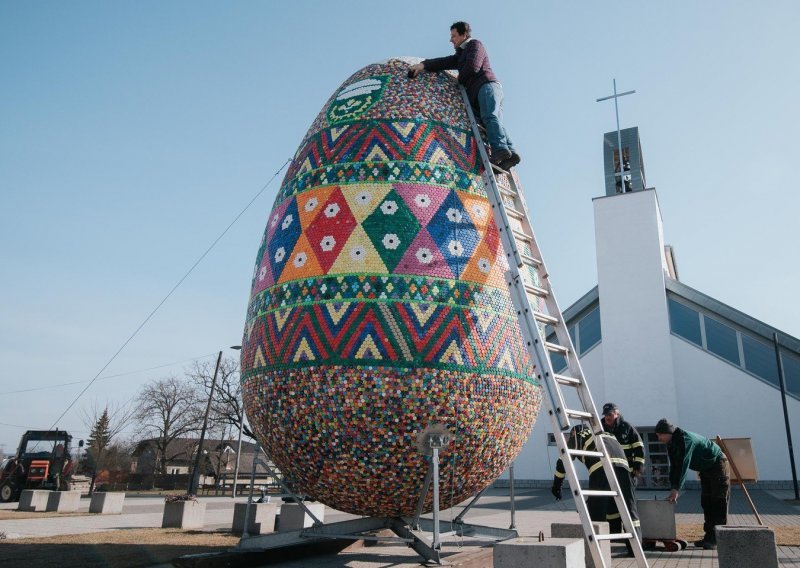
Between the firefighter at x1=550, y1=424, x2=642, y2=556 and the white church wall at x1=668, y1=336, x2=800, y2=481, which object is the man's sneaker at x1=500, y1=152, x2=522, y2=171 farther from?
the white church wall at x1=668, y1=336, x2=800, y2=481

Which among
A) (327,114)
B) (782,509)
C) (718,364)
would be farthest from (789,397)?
(327,114)

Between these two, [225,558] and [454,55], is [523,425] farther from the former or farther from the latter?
[454,55]

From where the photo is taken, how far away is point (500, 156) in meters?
6.50

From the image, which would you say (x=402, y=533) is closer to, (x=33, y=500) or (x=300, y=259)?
(x=300, y=259)

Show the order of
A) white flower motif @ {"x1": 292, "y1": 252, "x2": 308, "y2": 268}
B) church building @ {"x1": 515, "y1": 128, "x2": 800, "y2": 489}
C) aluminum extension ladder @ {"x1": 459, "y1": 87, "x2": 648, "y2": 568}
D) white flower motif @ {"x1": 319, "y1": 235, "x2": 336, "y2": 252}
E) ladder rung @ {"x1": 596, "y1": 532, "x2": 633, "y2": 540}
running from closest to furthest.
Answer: ladder rung @ {"x1": 596, "y1": 532, "x2": 633, "y2": 540} < aluminum extension ladder @ {"x1": 459, "y1": 87, "x2": 648, "y2": 568} < white flower motif @ {"x1": 319, "y1": 235, "x2": 336, "y2": 252} < white flower motif @ {"x1": 292, "y1": 252, "x2": 308, "y2": 268} < church building @ {"x1": 515, "y1": 128, "x2": 800, "y2": 489}

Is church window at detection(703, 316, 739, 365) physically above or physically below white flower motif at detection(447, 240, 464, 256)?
above

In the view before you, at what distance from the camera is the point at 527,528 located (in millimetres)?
11008

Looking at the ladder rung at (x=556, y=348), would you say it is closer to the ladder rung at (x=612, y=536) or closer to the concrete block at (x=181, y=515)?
the ladder rung at (x=612, y=536)

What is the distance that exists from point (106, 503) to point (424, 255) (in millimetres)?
13551

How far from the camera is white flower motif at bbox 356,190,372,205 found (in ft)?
19.9

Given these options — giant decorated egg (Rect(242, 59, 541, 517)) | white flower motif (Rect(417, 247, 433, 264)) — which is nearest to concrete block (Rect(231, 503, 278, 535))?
giant decorated egg (Rect(242, 59, 541, 517))

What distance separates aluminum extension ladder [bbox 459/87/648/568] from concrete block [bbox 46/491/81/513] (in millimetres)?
14241

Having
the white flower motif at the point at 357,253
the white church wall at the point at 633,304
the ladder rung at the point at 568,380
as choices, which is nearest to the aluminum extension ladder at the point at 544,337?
the ladder rung at the point at 568,380

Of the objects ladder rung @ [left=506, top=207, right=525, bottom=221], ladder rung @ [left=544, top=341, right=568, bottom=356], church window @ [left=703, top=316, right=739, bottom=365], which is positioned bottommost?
ladder rung @ [left=544, top=341, right=568, bottom=356]
